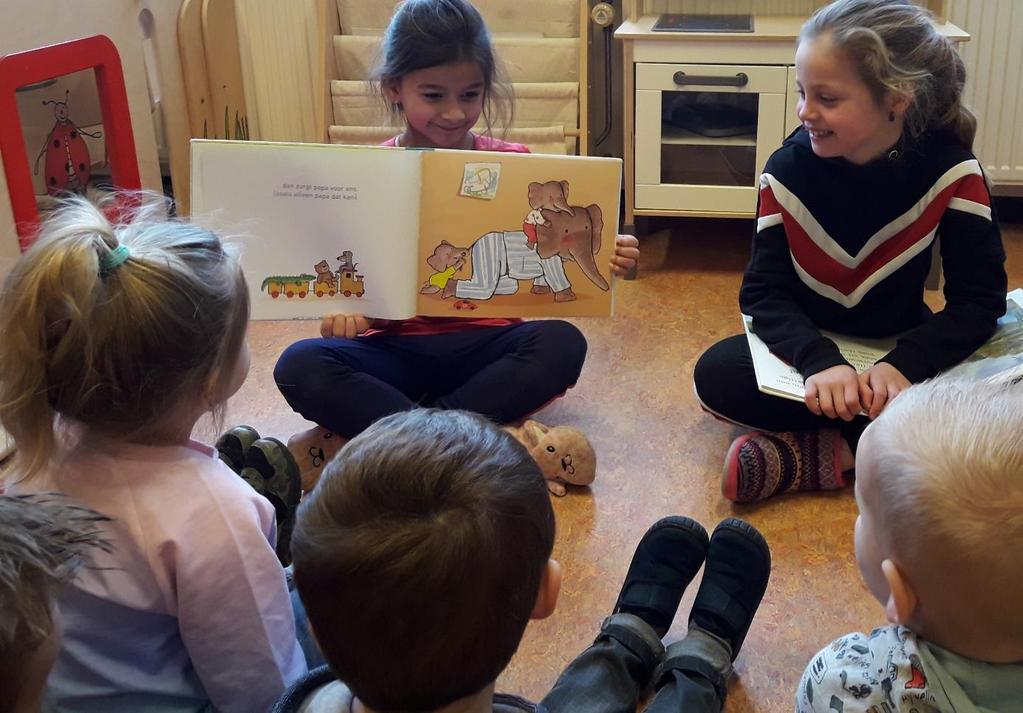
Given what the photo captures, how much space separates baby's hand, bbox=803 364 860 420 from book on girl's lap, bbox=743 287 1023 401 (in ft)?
0.06

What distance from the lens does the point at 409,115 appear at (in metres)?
1.54

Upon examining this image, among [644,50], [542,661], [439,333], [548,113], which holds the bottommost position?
[542,661]

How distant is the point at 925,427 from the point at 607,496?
0.73 meters

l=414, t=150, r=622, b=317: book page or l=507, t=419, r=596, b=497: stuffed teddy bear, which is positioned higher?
l=414, t=150, r=622, b=317: book page

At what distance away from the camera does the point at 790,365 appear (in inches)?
56.6

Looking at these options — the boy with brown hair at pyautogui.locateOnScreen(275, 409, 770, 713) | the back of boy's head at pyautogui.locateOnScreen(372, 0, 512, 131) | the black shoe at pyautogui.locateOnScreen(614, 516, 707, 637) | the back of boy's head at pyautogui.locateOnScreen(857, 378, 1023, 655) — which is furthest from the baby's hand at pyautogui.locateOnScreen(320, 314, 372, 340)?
the back of boy's head at pyautogui.locateOnScreen(857, 378, 1023, 655)

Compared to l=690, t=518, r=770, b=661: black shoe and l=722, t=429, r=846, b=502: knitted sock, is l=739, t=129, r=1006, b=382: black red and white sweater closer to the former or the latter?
l=722, t=429, r=846, b=502: knitted sock

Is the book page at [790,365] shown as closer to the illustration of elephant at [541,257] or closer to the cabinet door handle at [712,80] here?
the illustration of elephant at [541,257]

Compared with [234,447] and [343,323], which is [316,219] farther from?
[234,447]

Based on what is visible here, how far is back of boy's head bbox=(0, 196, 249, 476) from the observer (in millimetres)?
814

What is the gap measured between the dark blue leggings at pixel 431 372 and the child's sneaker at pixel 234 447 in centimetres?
15

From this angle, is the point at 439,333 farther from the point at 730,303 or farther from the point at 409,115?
the point at 730,303

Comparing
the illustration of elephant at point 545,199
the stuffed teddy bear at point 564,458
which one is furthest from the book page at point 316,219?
the stuffed teddy bear at point 564,458

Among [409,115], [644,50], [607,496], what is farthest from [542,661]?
[644,50]
